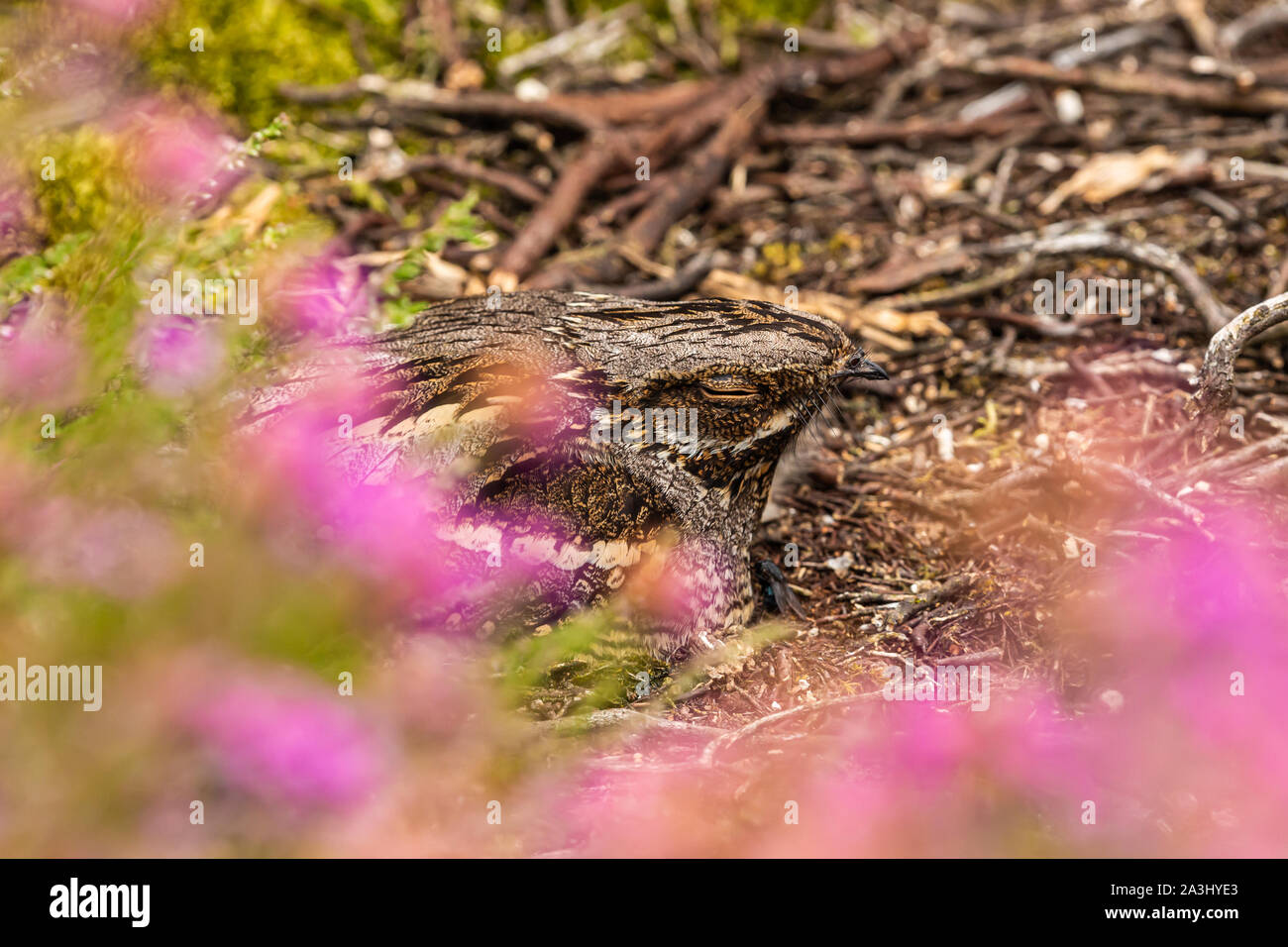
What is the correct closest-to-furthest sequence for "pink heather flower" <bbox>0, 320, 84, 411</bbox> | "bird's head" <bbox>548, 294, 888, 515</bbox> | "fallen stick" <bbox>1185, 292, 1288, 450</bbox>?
1. "pink heather flower" <bbox>0, 320, 84, 411</bbox>
2. "bird's head" <bbox>548, 294, 888, 515</bbox>
3. "fallen stick" <bbox>1185, 292, 1288, 450</bbox>

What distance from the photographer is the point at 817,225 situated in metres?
5.55

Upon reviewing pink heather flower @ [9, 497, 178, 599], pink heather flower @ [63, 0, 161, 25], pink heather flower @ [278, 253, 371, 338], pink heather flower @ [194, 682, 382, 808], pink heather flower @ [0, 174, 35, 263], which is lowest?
pink heather flower @ [194, 682, 382, 808]

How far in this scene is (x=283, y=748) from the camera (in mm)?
1685

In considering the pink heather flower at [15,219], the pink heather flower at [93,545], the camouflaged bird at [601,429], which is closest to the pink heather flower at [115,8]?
the pink heather flower at [15,219]

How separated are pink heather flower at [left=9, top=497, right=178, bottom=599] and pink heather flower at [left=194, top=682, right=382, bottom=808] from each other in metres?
0.27

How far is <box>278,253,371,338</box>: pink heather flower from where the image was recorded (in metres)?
3.53

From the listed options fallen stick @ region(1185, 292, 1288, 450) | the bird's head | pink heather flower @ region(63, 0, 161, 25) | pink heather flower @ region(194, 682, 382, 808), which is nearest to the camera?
pink heather flower @ region(194, 682, 382, 808)

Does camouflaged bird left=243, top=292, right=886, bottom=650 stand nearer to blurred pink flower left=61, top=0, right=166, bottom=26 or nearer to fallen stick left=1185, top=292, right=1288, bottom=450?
fallen stick left=1185, top=292, right=1288, bottom=450

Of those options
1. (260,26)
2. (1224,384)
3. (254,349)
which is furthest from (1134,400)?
(260,26)

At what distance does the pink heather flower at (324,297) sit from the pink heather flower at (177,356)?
0.35m

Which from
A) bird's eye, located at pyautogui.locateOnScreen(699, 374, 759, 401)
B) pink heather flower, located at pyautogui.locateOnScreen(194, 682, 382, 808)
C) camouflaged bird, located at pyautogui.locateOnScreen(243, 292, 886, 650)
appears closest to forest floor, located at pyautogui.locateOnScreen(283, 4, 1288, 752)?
camouflaged bird, located at pyautogui.locateOnScreen(243, 292, 886, 650)

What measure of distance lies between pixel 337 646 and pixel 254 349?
134 centimetres

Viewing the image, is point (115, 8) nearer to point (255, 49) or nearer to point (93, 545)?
point (255, 49)

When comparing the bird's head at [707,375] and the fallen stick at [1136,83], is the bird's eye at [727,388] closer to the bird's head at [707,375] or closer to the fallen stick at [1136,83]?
the bird's head at [707,375]
